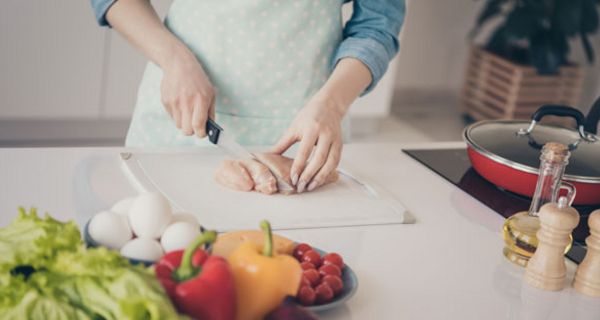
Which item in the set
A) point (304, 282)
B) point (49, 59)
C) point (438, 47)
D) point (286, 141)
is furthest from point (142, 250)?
point (438, 47)

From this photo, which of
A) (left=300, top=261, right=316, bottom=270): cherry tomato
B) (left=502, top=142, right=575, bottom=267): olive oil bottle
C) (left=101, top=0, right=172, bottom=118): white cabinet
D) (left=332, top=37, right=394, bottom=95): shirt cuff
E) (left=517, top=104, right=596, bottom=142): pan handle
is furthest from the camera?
(left=101, top=0, right=172, bottom=118): white cabinet

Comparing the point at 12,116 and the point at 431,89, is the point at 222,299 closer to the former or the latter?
the point at 12,116

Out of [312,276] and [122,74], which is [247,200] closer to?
[312,276]

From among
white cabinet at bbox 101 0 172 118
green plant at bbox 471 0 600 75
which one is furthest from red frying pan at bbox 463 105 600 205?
green plant at bbox 471 0 600 75

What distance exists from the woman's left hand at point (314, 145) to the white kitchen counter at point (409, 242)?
0.39 feet

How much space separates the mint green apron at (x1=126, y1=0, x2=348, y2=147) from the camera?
136cm

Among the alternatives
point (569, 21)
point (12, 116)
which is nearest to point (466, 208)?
point (12, 116)

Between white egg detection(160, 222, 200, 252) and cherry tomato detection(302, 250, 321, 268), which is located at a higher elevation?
white egg detection(160, 222, 200, 252)

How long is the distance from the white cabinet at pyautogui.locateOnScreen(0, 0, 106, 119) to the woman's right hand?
1.63 m

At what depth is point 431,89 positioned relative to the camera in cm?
392

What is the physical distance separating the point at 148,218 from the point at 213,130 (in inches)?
17.7

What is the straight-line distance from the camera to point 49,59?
2.75 metres

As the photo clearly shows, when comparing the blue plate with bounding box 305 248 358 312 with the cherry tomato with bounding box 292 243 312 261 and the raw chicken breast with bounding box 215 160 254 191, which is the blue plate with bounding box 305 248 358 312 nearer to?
the cherry tomato with bounding box 292 243 312 261

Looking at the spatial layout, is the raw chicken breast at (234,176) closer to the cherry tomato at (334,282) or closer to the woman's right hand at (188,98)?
the woman's right hand at (188,98)
